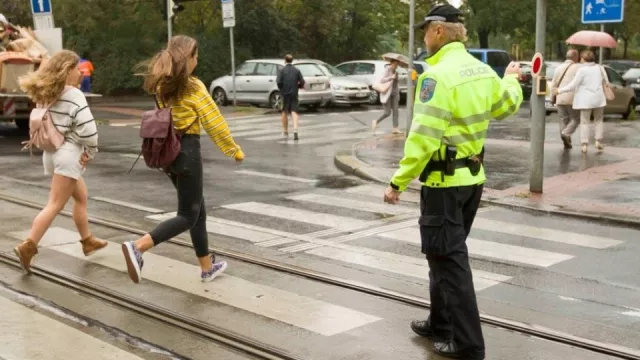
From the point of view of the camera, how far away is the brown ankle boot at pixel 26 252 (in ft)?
21.0

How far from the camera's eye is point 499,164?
12859 mm

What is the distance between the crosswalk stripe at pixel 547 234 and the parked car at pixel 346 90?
18.6 meters

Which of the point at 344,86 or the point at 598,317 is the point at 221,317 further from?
the point at 344,86

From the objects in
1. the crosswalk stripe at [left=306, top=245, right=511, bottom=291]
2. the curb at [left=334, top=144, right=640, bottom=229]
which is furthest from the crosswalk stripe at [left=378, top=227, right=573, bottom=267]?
the curb at [left=334, top=144, right=640, bottom=229]

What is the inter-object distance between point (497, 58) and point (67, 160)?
2921 cm

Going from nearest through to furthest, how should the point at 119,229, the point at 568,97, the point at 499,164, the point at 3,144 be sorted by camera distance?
the point at 119,229, the point at 499,164, the point at 568,97, the point at 3,144

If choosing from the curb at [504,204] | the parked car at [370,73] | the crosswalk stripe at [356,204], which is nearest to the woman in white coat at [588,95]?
the curb at [504,204]

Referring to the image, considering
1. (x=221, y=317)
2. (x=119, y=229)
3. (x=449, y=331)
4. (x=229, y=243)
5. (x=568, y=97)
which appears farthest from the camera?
(x=568, y=97)

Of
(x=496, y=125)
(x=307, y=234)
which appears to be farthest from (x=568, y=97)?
(x=307, y=234)

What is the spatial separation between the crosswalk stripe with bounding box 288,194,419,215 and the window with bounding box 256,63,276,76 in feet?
54.2

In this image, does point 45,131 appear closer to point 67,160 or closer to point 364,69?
point 67,160

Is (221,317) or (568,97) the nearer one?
(221,317)

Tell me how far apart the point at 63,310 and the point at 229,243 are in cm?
224

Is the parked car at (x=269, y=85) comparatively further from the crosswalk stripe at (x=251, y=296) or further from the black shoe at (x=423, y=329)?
the black shoe at (x=423, y=329)
